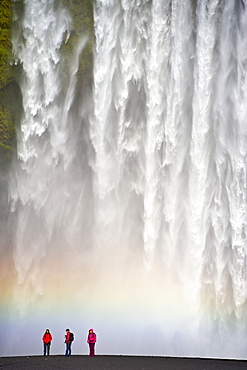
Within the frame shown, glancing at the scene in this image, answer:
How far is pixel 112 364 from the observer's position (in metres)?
21.1

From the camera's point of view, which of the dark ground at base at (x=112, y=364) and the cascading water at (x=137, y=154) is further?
the cascading water at (x=137, y=154)

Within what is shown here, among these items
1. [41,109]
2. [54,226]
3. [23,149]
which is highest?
[41,109]

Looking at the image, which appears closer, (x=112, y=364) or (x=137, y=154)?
(x=112, y=364)

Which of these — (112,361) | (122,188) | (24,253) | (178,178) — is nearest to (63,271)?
(24,253)

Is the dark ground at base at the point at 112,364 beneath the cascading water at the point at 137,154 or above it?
beneath

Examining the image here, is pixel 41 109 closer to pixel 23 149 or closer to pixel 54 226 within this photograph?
pixel 23 149

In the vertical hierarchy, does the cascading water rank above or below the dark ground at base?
above

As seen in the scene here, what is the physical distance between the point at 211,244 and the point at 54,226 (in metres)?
9.14

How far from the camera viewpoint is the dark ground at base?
19.9 meters

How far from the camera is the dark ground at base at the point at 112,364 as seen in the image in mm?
19922

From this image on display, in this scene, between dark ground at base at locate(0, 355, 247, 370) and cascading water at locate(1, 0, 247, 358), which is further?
cascading water at locate(1, 0, 247, 358)

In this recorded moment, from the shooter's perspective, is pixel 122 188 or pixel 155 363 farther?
pixel 122 188

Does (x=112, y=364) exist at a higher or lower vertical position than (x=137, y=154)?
lower

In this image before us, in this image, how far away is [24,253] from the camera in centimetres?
3412
